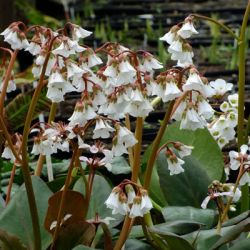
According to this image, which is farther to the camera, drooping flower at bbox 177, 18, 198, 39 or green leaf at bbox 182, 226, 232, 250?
green leaf at bbox 182, 226, 232, 250

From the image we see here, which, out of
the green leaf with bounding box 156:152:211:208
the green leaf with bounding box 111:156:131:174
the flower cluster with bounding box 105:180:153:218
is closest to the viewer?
the flower cluster with bounding box 105:180:153:218

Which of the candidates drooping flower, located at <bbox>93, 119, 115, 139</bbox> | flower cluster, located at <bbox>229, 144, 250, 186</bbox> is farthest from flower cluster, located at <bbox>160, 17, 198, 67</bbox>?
flower cluster, located at <bbox>229, 144, 250, 186</bbox>

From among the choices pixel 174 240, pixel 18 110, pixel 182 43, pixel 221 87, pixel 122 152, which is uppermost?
pixel 182 43

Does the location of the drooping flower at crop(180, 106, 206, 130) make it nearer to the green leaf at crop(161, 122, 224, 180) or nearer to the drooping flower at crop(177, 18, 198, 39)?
the drooping flower at crop(177, 18, 198, 39)

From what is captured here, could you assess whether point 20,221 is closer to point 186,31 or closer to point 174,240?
point 174,240

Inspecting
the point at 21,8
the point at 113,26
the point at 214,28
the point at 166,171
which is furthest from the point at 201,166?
the point at 21,8

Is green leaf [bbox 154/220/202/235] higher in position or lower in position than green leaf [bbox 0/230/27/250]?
lower

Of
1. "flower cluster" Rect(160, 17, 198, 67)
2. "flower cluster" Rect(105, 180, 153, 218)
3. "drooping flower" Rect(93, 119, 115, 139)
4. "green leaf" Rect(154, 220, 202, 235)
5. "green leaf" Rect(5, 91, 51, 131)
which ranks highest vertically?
"flower cluster" Rect(160, 17, 198, 67)

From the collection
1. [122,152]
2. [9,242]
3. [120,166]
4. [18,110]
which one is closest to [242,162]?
[122,152]
